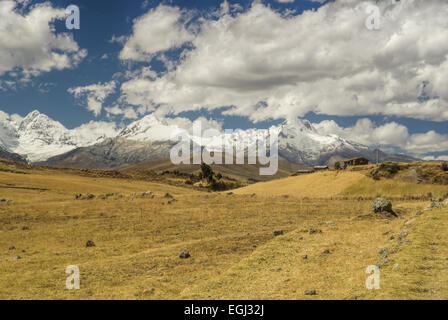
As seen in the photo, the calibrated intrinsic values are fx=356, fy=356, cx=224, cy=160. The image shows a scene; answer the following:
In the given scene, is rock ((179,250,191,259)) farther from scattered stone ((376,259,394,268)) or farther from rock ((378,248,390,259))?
rock ((378,248,390,259))

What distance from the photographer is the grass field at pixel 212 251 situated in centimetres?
1582

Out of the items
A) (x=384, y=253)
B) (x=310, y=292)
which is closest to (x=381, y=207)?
(x=384, y=253)

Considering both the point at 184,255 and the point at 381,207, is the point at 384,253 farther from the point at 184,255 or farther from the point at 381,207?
the point at 381,207

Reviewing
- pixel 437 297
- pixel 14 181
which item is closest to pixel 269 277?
pixel 437 297

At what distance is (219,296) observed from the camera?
1527 centimetres

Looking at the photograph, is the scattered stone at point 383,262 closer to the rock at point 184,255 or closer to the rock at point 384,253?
the rock at point 384,253

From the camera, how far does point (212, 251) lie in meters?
24.7

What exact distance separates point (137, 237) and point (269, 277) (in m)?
15.3

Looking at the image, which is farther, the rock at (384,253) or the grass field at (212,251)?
the rock at (384,253)

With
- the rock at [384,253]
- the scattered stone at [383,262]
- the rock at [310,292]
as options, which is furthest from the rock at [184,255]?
the rock at [384,253]

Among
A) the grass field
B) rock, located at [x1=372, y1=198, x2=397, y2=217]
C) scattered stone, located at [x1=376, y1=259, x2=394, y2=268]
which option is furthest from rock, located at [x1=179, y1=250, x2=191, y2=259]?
rock, located at [x1=372, y1=198, x2=397, y2=217]

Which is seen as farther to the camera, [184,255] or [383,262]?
[184,255]

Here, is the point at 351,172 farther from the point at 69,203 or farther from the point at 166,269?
the point at 166,269

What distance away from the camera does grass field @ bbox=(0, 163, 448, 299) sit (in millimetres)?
15820
